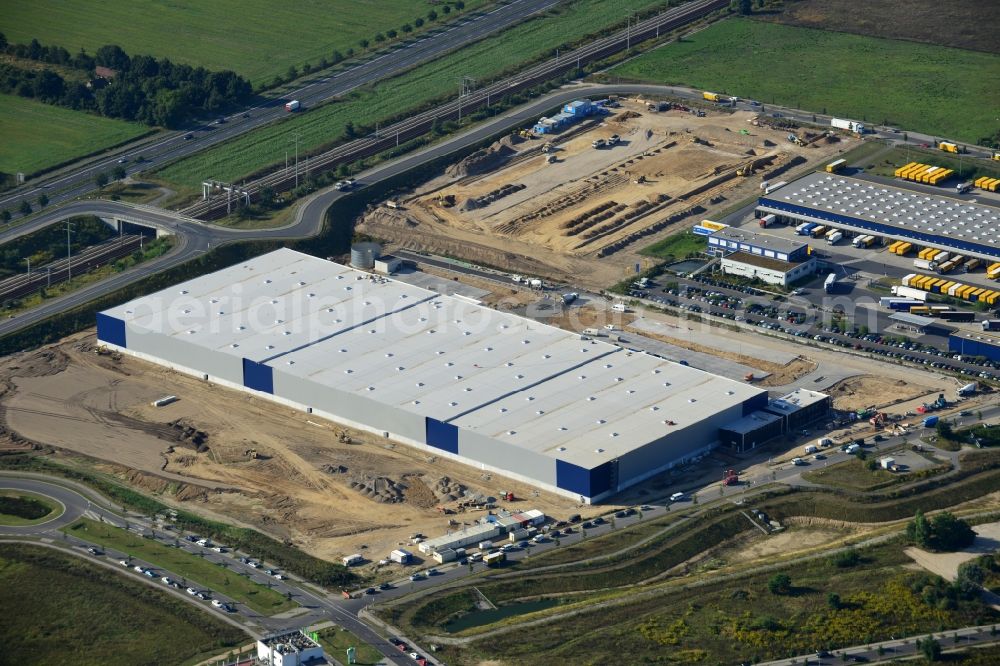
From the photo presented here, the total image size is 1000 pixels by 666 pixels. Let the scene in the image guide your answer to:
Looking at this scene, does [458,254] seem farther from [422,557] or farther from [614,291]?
[422,557]

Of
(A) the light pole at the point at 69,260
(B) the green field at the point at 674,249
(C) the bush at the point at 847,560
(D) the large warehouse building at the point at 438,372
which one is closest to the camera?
(C) the bush at the point at 847,560

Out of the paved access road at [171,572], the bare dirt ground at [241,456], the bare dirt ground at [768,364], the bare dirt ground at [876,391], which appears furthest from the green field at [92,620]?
the bare dirt ground at [876,391]

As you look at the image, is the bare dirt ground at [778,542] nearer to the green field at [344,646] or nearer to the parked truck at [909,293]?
the green field at [344,646]

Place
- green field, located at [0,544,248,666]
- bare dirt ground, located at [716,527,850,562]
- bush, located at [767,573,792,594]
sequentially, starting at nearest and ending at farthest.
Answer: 1. green field, located at [0,544,248,666]
2. bush, located at [767,573,792,594]
3. bare dirt ground, located at [716,527,850,562]

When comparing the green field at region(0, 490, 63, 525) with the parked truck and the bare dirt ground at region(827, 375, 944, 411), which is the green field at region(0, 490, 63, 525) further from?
the parked truck

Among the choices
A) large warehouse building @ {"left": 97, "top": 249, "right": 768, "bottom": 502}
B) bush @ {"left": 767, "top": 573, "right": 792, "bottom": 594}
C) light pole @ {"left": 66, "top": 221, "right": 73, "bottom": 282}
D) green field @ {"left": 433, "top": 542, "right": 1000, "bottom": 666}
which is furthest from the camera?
light pole @ {"left": 66, "top": 221, "right": 73, "bottom": 282}

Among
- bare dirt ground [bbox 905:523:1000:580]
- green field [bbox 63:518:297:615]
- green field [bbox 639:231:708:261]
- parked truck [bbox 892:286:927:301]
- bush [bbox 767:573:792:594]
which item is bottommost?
green field [bbox 63:518:297:615]

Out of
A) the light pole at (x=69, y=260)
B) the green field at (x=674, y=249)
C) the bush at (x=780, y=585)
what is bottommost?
the bush at (x=780, y=585)

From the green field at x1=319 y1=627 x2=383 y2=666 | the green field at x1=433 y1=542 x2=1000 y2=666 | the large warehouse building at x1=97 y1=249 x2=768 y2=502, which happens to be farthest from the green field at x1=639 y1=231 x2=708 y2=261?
the green field at x1=319 y1=627 x2=383 y2=666
